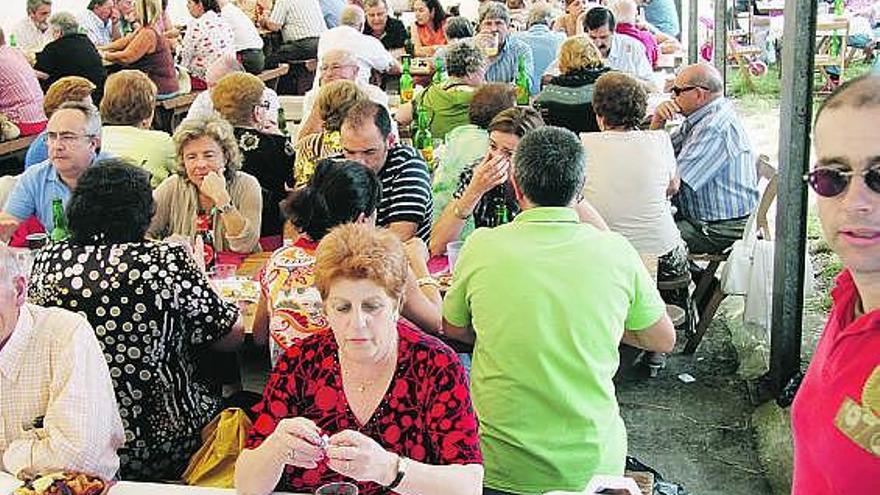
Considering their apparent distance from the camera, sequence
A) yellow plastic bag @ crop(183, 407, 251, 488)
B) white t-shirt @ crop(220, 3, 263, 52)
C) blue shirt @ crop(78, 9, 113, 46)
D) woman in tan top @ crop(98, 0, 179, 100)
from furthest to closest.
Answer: blue shirt @ crop(78, 9, 113, 46)
white t-shirt @ crop(220, 3, 263, 52)
woman in tan top @ crop(98, 0, 179, 100)
yellow plastic bag @ crop(183, 407, 251, 488)

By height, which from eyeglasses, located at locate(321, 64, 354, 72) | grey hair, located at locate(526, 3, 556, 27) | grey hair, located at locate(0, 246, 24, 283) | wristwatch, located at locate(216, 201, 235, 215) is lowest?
grey hair, located at locate(526, 3, 556, 27)

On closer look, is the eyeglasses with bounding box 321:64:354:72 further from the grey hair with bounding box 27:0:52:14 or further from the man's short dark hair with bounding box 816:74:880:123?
the grey hair with bounding box 27:0:52:14

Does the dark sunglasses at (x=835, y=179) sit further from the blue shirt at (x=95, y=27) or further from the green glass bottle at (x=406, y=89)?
the blue shirt at (x=95, y=27)

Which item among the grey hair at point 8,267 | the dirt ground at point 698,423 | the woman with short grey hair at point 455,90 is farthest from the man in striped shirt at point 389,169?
the woman with short grey hair at point 455,90

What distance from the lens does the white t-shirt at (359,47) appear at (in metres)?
6.55

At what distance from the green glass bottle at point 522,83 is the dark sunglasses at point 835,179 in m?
4.66

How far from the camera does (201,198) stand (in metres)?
3.78

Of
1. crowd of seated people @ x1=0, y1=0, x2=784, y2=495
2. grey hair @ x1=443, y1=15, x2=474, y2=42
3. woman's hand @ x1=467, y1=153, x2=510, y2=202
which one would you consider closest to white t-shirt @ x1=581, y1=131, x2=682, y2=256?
crowd of seated people @ x1=0, y1=0, x2=784, y2=495

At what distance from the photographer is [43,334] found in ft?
7.49

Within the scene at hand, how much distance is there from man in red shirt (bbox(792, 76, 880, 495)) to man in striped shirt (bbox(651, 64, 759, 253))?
3.39 meters

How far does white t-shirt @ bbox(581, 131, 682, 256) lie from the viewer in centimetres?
418

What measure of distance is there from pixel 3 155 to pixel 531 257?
15.8 ft

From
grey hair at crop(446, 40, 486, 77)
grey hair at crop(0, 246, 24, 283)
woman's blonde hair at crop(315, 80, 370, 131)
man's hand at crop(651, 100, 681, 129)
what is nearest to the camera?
grey hair at crop(0, 246, 24, 283)

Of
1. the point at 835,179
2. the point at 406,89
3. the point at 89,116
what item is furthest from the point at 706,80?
the point at 835,179
